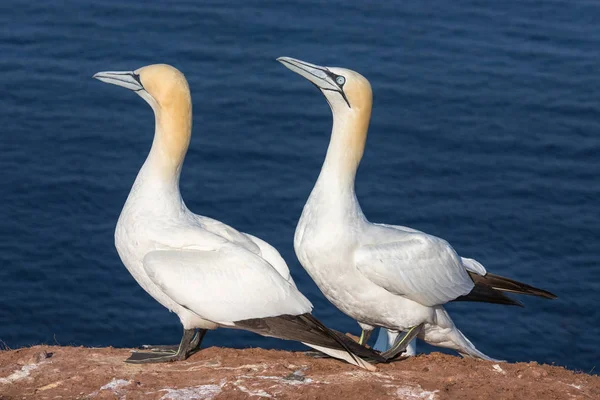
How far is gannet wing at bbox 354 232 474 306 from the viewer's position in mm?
7613

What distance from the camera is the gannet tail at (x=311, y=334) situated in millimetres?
7055

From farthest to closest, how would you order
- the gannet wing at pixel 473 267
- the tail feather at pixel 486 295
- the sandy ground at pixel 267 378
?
the gannet wing at pixel 473 267
the tail feather at pixel 486 295
the sandy ground at pixel 267 378

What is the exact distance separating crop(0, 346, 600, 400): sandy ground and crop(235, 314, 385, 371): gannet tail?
12 cm

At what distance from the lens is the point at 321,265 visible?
7555 mm

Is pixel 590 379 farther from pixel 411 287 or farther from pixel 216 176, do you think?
pixel 216 176

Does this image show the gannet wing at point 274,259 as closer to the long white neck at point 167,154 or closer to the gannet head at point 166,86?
the long white neck at point 167,154

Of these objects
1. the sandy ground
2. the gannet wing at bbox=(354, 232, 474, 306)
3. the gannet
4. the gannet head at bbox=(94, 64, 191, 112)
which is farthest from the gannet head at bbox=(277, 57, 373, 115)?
the sandy ground

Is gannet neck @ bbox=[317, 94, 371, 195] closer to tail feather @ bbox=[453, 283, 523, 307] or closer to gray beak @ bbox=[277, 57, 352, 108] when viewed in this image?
gray beak @ bbox=[277, 57, 352, 108]

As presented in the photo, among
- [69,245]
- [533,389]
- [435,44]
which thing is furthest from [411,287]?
[435,44]

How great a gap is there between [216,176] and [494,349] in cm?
530

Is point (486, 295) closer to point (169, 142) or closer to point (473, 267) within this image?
point (473, 267)

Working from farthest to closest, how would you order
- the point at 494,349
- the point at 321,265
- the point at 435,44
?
1. the point at 435,44
2. the point at 494,349
3. the point at 321,265

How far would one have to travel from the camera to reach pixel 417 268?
7.80m

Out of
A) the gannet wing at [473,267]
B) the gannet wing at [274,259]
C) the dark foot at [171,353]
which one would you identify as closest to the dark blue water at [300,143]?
the gannet wing at [473,267]
